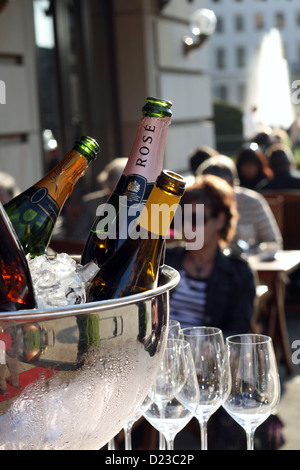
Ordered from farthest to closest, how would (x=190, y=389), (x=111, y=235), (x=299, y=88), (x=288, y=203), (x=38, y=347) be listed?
(x=288, y=203), (x=299, y=88), (x=190, y=389), (x=111, y=235), (x=38, y=347)

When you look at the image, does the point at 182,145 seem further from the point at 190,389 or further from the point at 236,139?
the point at 236,139

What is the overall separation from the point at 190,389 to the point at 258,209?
4.00 meters

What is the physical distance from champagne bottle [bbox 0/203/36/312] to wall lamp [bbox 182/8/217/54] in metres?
7.18

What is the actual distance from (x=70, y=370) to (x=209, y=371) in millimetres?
488

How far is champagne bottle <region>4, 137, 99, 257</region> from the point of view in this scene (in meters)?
1.10

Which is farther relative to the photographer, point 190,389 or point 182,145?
point 182,145

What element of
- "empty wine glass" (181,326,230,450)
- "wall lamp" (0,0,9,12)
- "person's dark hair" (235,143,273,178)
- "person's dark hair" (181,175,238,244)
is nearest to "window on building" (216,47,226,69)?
"person's dark hair" (235,143,273,178)

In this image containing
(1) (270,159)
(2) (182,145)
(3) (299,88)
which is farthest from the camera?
(2) (182,145)

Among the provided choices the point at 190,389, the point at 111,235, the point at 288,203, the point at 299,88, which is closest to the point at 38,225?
the point at 111,235

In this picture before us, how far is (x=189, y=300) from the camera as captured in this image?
3.37 meters

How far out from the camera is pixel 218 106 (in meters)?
32.4

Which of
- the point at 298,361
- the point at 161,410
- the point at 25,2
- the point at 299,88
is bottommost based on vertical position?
the point at 298,361

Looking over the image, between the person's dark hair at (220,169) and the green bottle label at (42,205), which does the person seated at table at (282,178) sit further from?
the green bottle label at (42,205)

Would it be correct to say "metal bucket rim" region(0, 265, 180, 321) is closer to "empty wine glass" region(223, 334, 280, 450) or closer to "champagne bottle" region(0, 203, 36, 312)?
"champagne bottle" region(0, 203, 36, 312)
